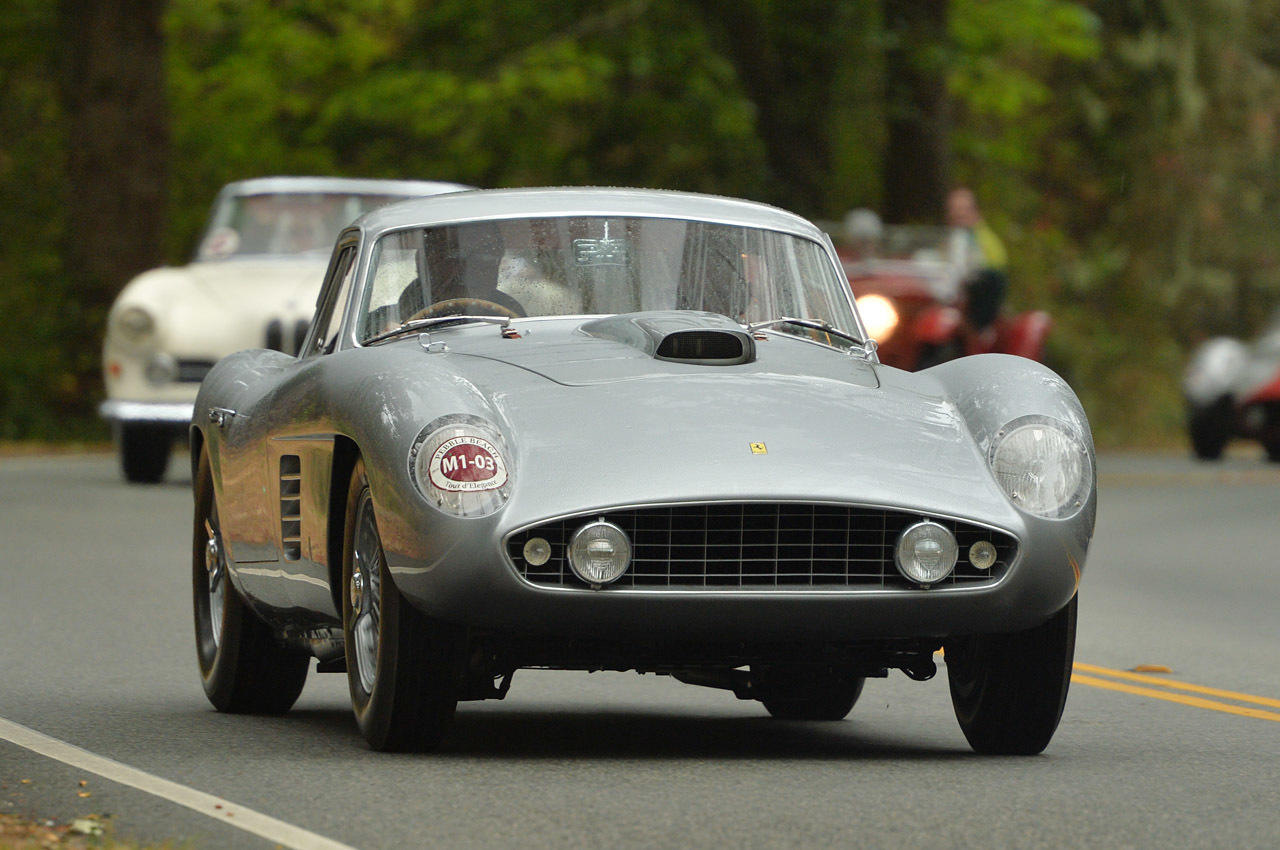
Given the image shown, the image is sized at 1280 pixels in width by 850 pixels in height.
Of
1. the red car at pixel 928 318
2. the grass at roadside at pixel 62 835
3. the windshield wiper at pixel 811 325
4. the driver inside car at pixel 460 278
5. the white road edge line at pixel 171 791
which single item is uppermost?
the driver inside car at pixel 460 278

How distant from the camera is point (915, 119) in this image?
3038cm

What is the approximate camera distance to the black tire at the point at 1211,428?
2658cm

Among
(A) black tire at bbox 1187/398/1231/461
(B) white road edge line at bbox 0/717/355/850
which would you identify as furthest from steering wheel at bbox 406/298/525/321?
(A) black tire at bbox 1187/398/1231/461

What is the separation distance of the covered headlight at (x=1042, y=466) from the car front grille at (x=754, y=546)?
0.82ft

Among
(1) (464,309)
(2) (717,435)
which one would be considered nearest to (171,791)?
(2) (717,435)

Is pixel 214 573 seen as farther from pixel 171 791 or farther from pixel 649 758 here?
pixel 171 791

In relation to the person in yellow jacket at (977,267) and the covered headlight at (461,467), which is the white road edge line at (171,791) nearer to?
the covered headlight at (461,467)

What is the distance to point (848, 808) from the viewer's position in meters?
5.92

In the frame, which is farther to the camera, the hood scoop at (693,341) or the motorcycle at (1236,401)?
the motorcycle at (1236,401)

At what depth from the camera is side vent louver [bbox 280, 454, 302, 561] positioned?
728cm

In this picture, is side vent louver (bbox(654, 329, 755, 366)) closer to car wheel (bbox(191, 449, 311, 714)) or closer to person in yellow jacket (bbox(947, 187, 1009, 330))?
car wheel (bbox(191, 449, 311, 714))

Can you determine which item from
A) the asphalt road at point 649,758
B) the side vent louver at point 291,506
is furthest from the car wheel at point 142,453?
the side vent louver at point 291,506

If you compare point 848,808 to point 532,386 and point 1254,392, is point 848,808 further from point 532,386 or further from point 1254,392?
point 1254,392

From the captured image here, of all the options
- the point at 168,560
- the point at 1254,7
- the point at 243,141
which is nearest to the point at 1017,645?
the point at 168,560
